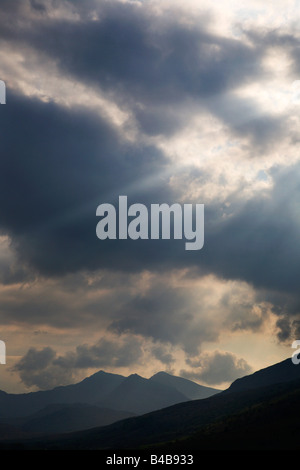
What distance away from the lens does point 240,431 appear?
188500 millimetres

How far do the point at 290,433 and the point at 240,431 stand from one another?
23.7m

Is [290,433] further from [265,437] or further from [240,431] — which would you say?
[240,431]
